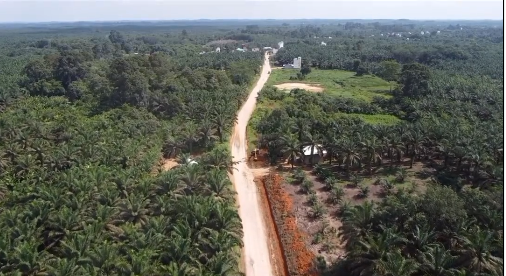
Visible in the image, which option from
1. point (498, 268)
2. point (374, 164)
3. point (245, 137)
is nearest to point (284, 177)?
point (374, 164)

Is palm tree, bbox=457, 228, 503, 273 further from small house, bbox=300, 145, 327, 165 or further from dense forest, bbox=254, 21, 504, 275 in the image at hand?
small house, bbox=300, 145, 327, 165

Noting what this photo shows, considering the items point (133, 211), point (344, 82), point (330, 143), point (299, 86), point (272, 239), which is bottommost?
point (272, 239)

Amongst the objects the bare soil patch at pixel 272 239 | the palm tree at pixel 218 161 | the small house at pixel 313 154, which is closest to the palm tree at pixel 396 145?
the small house at pixel 313 154

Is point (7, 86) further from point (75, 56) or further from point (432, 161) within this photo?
point (432, 161)

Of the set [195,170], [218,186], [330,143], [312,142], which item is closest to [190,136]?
[195,170]

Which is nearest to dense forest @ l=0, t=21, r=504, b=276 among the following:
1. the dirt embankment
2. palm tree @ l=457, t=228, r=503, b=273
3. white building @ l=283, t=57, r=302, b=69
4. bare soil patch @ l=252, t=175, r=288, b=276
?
palm tree @ l=457, t=228, r=503, b=273

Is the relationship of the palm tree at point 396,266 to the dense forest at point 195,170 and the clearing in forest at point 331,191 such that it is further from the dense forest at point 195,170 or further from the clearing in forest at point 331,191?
the clearing in forest at point 331,191

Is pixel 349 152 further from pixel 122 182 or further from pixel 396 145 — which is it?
pixel 122 182
